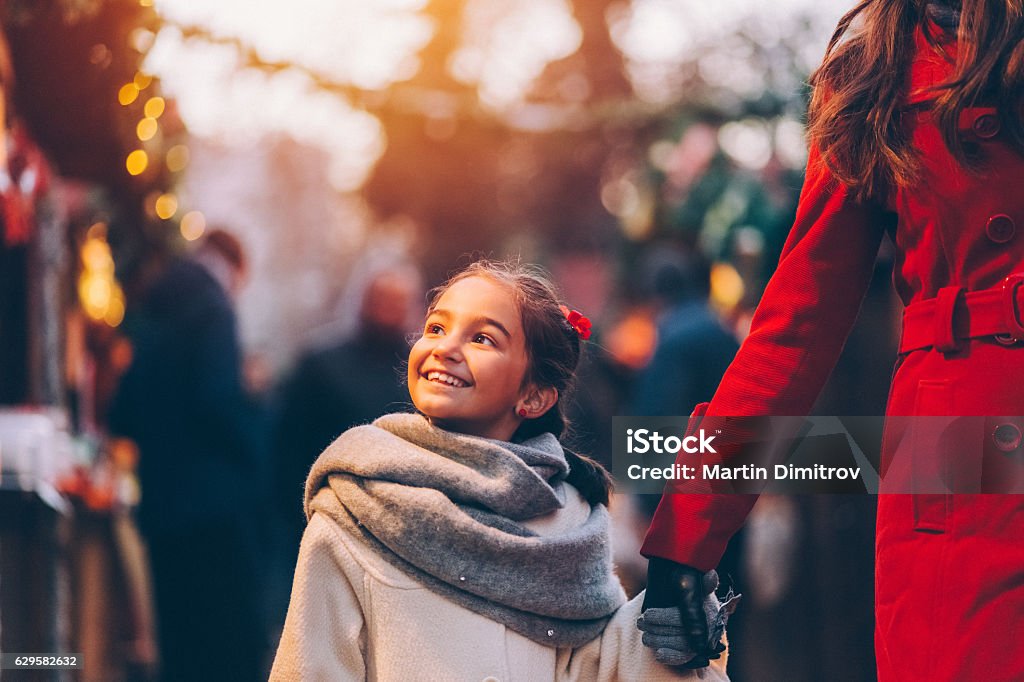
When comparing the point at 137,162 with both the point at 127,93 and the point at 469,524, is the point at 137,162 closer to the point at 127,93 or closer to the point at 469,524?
the point at 127,93

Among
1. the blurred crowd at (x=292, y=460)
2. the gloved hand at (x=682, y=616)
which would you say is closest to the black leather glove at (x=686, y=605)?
the gloved hand at (x=682, y=616)

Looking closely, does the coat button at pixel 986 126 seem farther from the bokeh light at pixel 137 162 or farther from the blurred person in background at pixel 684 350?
the bokeh light at pixel 137 162

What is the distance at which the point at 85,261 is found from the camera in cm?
757

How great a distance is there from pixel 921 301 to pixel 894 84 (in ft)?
1.41

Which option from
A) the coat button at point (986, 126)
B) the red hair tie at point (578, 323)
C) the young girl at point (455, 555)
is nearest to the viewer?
the coat button at point (986, 126)

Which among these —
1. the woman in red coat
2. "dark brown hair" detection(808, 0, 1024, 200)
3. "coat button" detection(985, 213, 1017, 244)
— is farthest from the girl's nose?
"coat button" detection(985, 213, 1017, 244)

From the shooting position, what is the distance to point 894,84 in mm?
2789

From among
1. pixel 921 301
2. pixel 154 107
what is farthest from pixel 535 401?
pixel 154 107

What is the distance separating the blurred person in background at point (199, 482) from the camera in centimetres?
600

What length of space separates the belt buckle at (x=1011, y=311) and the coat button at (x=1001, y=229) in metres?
0.08

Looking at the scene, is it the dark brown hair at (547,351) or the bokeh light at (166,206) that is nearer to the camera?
the dark brown hair at (547,351)

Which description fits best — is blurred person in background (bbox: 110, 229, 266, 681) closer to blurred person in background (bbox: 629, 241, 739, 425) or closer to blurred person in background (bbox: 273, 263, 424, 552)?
blurred person in background (bbox: 273, 263, 424, 552)

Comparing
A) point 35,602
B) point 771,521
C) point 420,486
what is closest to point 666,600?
point 420,486

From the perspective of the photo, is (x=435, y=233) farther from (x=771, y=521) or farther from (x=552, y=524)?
(x=552, y=524)
